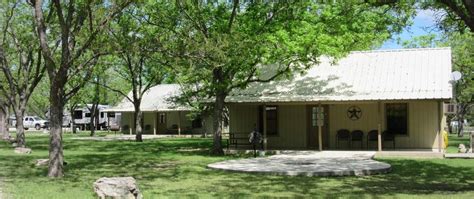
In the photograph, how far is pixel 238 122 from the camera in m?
26.8

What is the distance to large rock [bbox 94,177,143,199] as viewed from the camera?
32.6 feet

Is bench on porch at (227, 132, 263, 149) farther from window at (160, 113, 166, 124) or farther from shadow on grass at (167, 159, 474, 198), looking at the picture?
window at (160, 113, 166, 124)

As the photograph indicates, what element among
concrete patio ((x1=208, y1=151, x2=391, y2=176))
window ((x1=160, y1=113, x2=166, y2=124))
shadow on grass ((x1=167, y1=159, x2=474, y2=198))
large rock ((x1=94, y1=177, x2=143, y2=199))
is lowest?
shadow on grass ((x1=167, y1=159, x2=474, y2=198))

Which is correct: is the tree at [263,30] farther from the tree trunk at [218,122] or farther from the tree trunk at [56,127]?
the tree trunk at [56,127]

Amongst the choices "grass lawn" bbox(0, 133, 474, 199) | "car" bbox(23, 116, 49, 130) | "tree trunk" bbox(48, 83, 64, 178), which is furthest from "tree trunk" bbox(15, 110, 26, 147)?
"car" bbox(23, 116, 49, 130)

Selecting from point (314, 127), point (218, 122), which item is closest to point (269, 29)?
point (218, 122)

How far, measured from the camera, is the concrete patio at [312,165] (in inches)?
607

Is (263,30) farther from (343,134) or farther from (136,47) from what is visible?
(136,47)

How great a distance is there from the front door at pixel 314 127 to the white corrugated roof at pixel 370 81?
1.22m

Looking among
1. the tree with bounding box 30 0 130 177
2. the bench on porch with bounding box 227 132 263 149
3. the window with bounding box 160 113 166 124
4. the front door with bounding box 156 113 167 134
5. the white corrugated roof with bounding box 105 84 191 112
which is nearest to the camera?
the tree with bounding box 30 0 130 177

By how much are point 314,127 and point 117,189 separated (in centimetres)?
1673

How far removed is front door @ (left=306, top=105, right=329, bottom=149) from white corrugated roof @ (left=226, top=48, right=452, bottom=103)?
1219 mm

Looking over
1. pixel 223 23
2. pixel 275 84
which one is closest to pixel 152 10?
pixel 223 23

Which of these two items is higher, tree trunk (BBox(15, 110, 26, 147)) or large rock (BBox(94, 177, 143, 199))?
tree trunk (BBox(15, 110, 26, 147))
